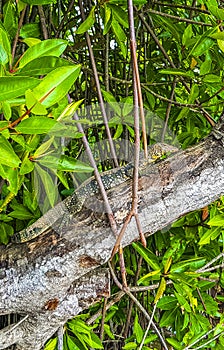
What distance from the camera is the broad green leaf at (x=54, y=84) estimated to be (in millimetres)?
588

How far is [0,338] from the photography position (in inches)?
36.7

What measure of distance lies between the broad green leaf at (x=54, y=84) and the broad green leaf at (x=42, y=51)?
0.26ft

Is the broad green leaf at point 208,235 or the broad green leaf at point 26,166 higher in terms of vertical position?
the broad green leaf at point 26,166

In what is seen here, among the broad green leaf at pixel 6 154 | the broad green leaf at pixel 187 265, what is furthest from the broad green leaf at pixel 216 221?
the broad green leaf at pixel 6 154

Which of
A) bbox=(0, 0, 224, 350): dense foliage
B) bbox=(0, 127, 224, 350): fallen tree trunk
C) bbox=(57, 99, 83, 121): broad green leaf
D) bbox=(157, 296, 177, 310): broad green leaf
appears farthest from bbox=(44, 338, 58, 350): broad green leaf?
bbox=(57, 99, 83, 121): broad green leaf

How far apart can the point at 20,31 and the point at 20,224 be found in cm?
43

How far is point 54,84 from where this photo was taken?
0.59 m

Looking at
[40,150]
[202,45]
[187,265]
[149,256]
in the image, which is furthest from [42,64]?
[187,265]

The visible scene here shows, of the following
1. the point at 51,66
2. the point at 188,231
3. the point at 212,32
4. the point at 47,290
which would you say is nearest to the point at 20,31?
the point at 51,66

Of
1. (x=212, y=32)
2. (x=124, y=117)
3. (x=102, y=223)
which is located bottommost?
(x=102, y=223)

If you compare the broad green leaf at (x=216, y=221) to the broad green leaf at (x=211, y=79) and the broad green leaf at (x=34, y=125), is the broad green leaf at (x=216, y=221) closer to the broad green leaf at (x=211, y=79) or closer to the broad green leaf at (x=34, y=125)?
the broad green leaf at (x=211, y=79)

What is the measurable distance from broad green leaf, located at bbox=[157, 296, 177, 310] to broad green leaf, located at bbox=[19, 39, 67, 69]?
74 centimetres

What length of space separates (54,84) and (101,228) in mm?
322

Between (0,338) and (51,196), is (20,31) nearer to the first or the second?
(51,196)
